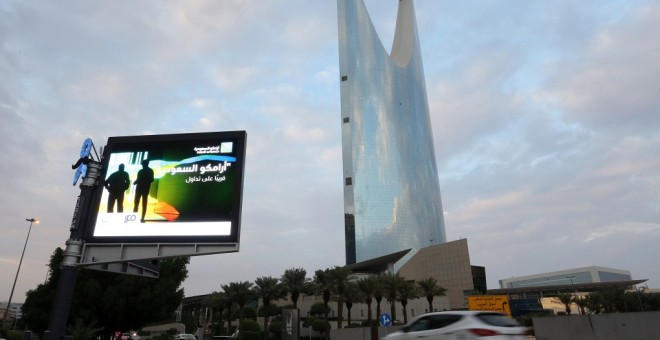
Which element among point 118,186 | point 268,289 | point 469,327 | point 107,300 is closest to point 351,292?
point 268,289

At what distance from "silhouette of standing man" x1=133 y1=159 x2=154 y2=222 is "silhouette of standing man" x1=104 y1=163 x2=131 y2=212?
649 mm

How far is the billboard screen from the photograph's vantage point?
21.5 m

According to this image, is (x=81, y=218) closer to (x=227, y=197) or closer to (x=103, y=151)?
(x=103, y=151)

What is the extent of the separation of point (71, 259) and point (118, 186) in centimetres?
419

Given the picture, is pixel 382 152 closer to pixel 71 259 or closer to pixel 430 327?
pixel 71 259

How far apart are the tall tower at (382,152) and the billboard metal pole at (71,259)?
112 metres

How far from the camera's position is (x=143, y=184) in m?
22.5

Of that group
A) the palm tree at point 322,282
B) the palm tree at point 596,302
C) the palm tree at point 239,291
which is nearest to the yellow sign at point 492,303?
the palm tree at point 322,282

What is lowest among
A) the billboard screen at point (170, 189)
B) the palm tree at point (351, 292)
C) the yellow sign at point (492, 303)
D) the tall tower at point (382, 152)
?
the yellow sign at point (492, 303)

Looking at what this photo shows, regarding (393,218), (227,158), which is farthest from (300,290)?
(393,218)

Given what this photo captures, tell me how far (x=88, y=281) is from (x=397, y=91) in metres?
124

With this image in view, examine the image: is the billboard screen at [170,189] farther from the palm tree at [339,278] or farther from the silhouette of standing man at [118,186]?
the palm tree at [339,278]

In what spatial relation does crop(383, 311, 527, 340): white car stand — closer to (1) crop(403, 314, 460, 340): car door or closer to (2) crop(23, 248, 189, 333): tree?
(1) crop(403, 314, 460, 340): car door

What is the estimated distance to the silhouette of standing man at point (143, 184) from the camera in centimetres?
2211
